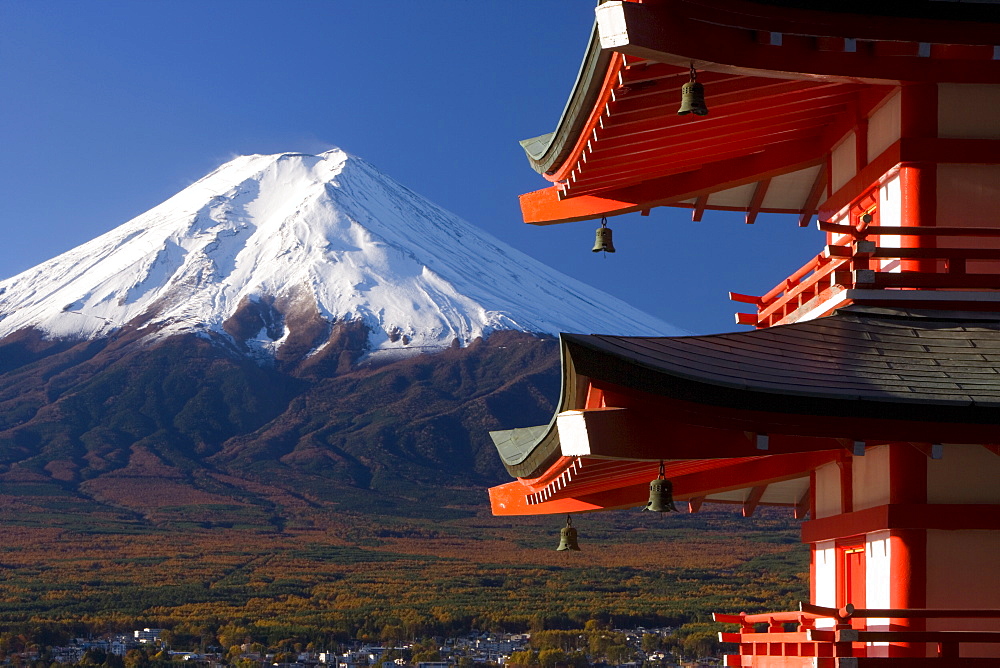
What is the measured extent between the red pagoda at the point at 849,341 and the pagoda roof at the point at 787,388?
0.01 m

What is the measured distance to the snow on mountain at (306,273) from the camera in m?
139

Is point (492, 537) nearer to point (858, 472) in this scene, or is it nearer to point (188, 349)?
point (188, 349)

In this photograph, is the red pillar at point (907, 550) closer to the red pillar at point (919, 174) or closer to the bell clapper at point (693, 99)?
the red pillar at point (919, 174)

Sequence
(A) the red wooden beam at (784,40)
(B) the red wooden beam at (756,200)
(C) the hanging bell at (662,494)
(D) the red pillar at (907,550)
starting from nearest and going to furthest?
(A) the red wooden beam at (784,40) → (C) the hanging bell at (662,494) → (D) the red pillar at (907,550) → (B) the red wooden beam at (756,200)

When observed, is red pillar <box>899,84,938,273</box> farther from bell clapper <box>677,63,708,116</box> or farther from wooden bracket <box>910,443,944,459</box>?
bell clapper <box>677,63,708,116</box>

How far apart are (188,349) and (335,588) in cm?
5860

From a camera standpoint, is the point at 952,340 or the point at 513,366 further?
the point at 513,366

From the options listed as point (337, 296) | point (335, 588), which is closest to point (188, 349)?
point (337, 296)

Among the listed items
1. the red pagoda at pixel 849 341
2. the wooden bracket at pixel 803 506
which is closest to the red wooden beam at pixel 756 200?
the red pagoda at pixel 849 341

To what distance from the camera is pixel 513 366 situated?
130 meters

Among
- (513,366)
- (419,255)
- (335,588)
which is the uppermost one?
(419,255)

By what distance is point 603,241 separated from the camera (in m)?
12.8

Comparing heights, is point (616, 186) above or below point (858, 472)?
above

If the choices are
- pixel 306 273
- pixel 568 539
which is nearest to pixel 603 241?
pixel 568 539
